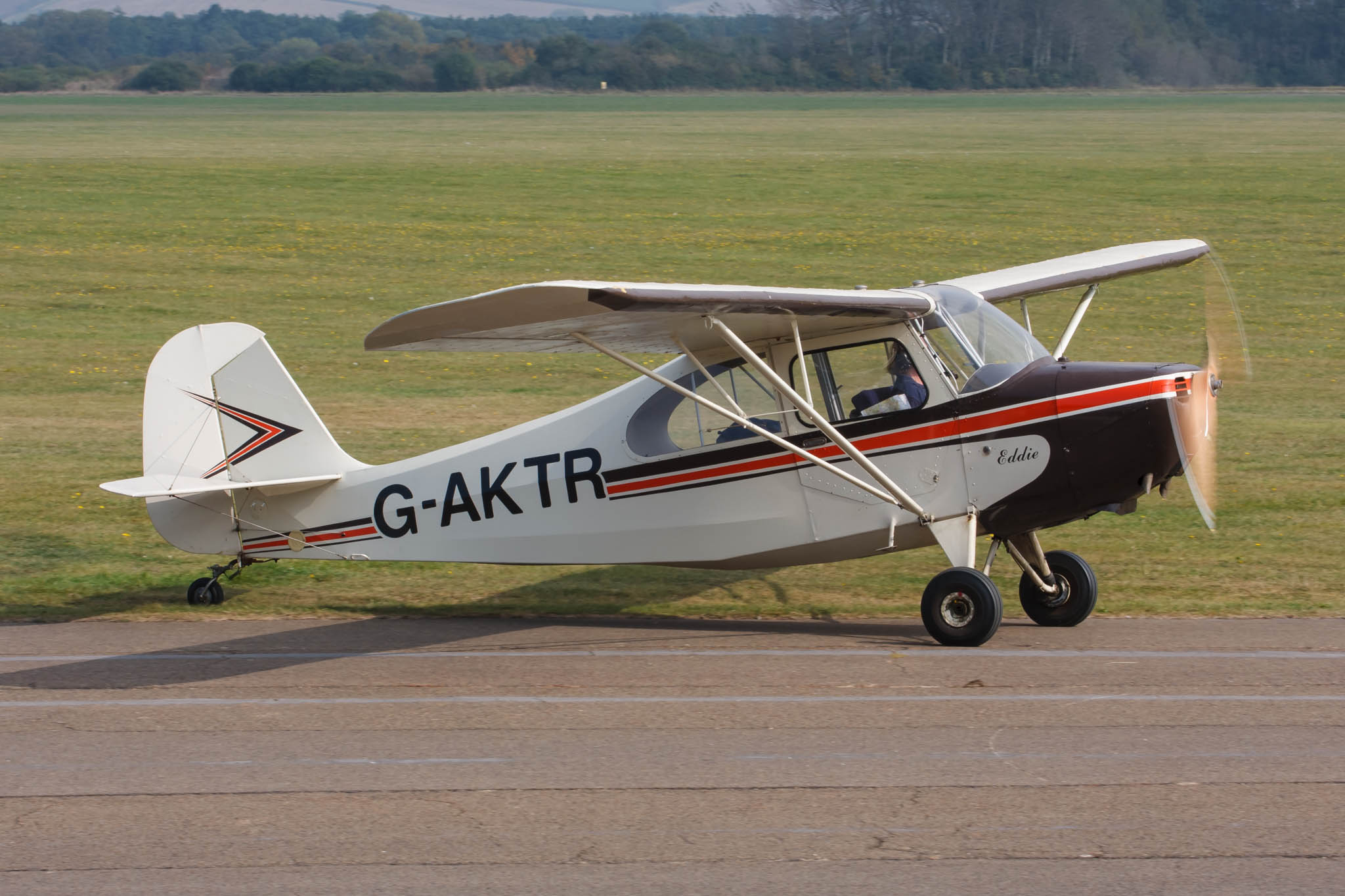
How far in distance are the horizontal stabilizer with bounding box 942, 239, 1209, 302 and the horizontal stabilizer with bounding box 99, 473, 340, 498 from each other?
4.98m

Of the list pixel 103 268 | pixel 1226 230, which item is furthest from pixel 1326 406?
pixel 103 268

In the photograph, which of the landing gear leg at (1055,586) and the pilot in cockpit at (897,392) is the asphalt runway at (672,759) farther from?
the pilot in cockpit at (897,392)

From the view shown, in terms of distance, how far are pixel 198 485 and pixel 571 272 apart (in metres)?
20.5

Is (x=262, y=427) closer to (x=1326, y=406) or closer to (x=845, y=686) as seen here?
(x=845, y=686)

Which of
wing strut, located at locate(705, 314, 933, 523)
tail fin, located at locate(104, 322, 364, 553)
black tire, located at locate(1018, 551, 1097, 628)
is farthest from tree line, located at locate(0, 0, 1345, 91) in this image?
wing strut, located at locate(705, 314, 933, 523)

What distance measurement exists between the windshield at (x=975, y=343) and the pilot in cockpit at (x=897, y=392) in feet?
0.66

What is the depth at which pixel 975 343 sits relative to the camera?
9.79 meters

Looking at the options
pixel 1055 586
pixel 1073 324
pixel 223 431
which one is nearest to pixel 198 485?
pixel 223 431

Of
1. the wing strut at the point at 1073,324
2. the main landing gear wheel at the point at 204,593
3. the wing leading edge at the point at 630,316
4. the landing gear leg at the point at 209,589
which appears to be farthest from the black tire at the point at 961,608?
the main landing gear wheel at the point at 204,593

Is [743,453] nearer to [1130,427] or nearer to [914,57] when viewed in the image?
[1130,427]

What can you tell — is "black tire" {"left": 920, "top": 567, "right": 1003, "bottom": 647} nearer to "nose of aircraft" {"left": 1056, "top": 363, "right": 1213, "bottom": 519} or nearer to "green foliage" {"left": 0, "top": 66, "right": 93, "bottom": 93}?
"nose of aircraft" {"left": 1056, "top": 363, "right": 1213, "bottom": 519}

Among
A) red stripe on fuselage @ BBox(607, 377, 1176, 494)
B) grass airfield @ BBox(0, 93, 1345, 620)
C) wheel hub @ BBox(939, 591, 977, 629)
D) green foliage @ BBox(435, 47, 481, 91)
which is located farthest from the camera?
green foliage @ BBox(435, 47, 481, 91)

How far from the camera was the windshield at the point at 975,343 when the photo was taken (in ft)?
31.7

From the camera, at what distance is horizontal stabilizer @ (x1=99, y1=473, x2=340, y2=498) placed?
10.1m
